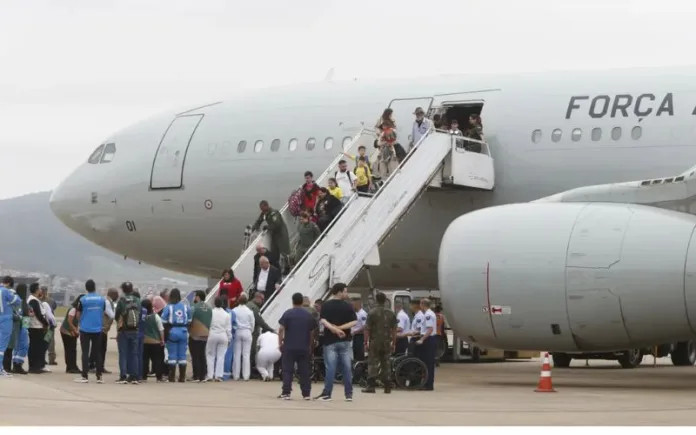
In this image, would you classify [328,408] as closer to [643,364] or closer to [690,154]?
[690,154]

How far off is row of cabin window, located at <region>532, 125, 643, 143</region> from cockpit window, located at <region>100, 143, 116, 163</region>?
9.29 meters

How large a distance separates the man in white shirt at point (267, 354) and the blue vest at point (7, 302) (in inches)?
141

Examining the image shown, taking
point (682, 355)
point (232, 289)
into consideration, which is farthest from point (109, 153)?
point (682, 355)

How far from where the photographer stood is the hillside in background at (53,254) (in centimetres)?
14325

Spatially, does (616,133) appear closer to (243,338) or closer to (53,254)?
(243,338)

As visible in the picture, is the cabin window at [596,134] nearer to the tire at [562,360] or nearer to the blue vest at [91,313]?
the tire at [562,360]

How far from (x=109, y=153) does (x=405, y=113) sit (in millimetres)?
6994

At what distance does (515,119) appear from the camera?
22.9m

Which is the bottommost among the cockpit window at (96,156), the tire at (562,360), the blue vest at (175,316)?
the tire at (562,360)

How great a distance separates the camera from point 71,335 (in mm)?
21188

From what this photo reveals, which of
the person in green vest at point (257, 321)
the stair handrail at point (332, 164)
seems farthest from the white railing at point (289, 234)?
the person in green vest at point (257, 321)

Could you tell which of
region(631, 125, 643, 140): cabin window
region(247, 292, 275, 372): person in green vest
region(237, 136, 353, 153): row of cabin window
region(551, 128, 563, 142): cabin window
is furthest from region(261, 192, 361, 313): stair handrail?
region(631, 125, 643, 140): cabin window
